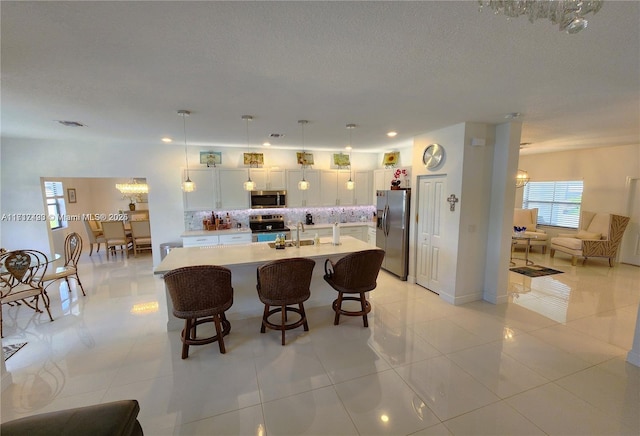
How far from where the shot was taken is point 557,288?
4.58 m

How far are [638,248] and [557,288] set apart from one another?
3.10 meters

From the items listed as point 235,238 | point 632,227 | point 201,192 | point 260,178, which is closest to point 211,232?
point 235,238

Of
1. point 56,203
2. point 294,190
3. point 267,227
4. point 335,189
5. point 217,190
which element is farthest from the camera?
point 56,203

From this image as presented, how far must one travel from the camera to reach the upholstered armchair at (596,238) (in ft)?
18.2

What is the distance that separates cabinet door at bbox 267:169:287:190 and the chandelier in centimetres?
513

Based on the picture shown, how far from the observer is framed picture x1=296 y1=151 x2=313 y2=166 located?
6125 mm

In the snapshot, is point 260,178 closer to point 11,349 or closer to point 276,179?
point 276,179

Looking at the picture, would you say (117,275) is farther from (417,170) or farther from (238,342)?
(417,170)

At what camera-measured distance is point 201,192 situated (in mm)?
5457

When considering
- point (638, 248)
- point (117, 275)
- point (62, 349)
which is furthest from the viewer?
point (638, 248)

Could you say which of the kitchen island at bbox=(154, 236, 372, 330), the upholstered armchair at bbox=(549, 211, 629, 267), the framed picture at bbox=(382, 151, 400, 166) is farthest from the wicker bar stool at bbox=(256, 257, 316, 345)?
the upholstered armchair at bbox=(549, 211, 629, 267)

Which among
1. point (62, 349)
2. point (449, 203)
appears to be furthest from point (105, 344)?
point (449, 203)

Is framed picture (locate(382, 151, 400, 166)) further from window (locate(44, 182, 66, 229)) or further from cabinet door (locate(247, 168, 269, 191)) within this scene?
window (locate(44, 182, 66, 229))

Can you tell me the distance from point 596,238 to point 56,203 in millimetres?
13400
